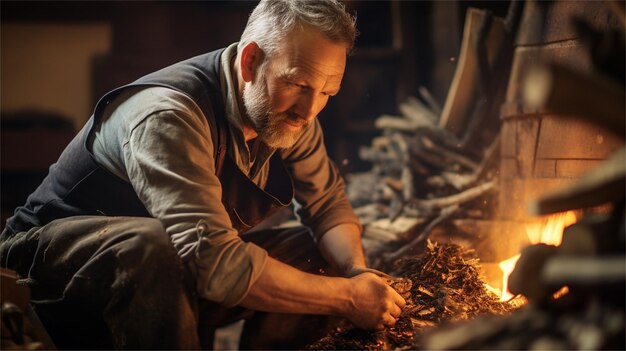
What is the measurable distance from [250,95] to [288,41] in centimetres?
36

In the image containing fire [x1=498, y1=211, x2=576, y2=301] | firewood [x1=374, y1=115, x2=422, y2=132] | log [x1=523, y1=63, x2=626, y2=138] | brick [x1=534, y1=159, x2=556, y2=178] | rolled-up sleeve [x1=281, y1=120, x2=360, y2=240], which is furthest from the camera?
firewood [x1=374, y1=115, x2=422, y2=132]

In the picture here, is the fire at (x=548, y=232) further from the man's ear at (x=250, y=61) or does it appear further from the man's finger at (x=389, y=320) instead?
the man's ear at (x=250, y=61)

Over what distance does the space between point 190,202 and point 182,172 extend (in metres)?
0.14

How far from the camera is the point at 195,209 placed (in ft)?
9.60

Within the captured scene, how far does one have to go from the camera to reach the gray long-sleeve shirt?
2.88 metres

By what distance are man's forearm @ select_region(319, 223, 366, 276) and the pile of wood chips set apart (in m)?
0.33

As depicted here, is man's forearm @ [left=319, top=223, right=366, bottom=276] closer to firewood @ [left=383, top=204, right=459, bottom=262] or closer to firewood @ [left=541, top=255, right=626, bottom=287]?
firewood @ [left=383, top=204, right=459, bottom=262]

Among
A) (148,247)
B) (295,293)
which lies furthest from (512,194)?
(148,247)

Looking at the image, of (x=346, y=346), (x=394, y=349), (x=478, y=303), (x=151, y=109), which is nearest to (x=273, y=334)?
(x=346, y=346)

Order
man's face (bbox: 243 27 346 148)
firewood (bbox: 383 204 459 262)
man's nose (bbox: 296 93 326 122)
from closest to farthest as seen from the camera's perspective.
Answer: man's face (bbox: 243 27 346 148) → man's nose (bbox: 296 93 326 122) → firewood (bbox: 383 204 459 262)

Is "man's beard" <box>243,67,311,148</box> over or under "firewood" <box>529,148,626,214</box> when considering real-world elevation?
under

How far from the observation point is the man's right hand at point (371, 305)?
316 cm

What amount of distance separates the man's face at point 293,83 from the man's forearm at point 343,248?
80 centimetres

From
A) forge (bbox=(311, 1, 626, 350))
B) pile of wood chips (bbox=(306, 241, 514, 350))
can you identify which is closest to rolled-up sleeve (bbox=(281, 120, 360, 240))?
forge (bbox=(311, 1, 626, 350))
